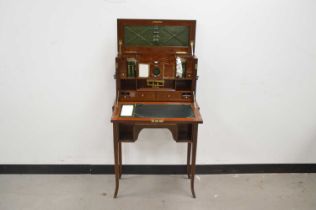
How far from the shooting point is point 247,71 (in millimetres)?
2582

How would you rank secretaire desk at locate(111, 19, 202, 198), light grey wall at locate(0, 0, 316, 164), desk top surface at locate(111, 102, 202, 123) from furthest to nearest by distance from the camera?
light grey wall at locate(0, 0, 316, 164)
secretaire desk at locate(111, 19, 202, 198)
desk top surface at locate(111, 102, 202, 123)

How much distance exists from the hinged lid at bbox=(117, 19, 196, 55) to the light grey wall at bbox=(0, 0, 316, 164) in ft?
0.47

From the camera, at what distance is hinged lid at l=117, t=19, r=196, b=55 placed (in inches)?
90.2

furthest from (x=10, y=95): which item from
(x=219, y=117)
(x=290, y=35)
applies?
(x=290, y=35)

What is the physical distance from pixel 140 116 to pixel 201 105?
723 millimetres

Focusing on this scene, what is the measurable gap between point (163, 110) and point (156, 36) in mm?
574

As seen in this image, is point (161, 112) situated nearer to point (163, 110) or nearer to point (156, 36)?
point (163, 110)

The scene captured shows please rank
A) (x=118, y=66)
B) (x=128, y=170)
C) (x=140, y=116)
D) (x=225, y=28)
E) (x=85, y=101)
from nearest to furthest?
(x=140, y=116) → (x=118, y=66) → (x=225, y=28) → (x=85, y=101) → (x=128, y=170)

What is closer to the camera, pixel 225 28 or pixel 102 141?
pixel 225 28

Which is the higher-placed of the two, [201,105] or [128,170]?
[201,105]

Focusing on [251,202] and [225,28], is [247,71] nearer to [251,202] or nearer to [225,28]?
[225,28]

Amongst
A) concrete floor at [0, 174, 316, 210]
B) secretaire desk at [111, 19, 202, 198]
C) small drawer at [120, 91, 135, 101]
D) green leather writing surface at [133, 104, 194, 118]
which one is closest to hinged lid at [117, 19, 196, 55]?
secretaire desk at [111, 19, 202, 198]

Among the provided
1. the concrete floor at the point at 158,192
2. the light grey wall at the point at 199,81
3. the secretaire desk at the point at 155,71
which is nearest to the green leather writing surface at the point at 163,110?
the secretaire desk at the point at 155,71

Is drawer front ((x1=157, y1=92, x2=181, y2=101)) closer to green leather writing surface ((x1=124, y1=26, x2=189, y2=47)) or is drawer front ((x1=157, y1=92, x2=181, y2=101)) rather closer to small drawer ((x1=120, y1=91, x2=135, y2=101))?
small drawer ((x1=120, y1=91, x2=135, y2=101))
